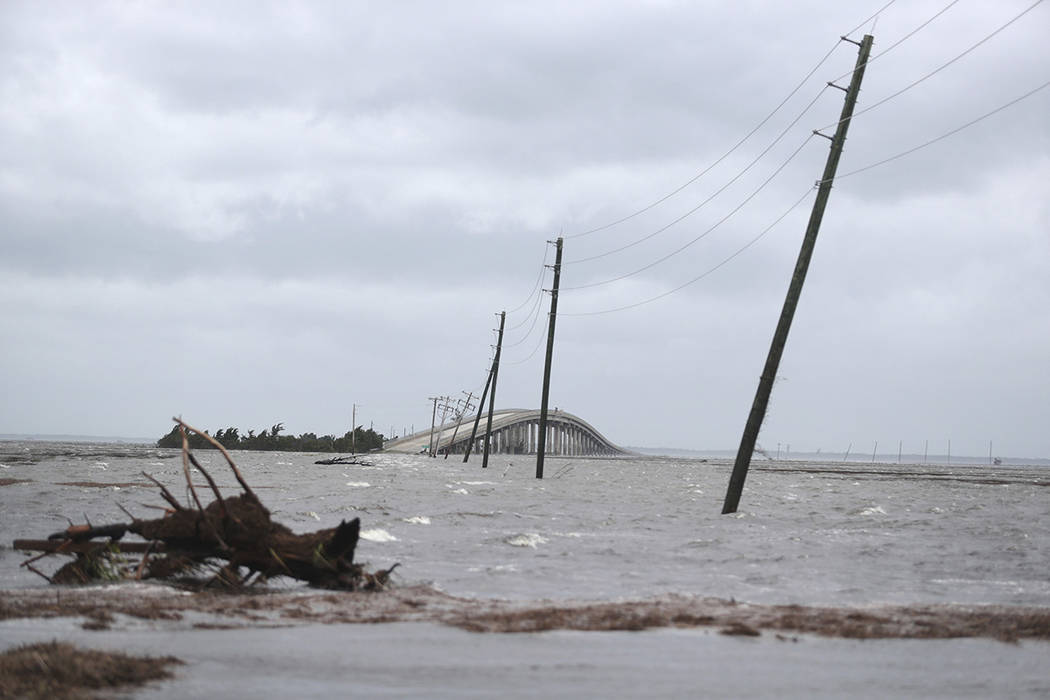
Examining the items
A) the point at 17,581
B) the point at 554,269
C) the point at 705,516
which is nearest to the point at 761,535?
the point at 705,516

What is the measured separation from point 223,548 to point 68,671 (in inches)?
183

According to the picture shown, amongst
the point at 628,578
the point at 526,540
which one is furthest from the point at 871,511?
the point at 628,578

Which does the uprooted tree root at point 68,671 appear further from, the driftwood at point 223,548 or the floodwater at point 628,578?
the driftwood at point 223,548

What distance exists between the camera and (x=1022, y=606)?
9.61 meters

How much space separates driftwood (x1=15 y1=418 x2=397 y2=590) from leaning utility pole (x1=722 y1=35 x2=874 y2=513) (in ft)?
42.7

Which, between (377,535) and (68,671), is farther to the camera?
(377,535)

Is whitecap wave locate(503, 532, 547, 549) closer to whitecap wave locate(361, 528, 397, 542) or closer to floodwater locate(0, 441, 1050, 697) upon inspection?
floodwater locate(0, 441, 1050, 697)

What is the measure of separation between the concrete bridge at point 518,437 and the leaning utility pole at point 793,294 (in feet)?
262

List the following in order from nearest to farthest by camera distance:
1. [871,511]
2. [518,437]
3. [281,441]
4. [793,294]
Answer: [793,294]
[871,511]
[281,441]
[518,437]

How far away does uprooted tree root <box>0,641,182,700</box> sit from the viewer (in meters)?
5.16

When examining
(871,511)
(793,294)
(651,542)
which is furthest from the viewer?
(871,511)

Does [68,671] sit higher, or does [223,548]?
[223,548]

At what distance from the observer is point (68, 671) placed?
5465 mm

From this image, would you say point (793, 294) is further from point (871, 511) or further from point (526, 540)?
point (526, 540)
